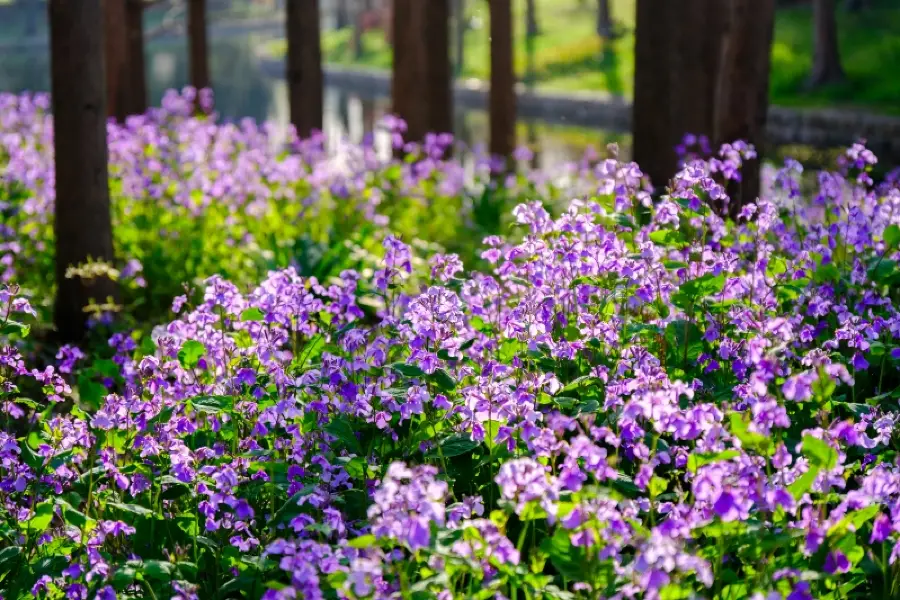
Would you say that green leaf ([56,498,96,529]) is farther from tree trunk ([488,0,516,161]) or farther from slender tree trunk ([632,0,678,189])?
tree trunk ([488,0,516,161])

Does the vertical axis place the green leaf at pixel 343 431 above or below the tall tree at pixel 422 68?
below

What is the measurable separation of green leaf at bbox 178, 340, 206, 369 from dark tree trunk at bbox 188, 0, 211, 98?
42.9ft

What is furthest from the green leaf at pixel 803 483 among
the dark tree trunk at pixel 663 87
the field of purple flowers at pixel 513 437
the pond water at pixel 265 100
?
the pond water at pixel 265 100

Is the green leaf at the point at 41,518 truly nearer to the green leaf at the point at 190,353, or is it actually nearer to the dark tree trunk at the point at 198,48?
the green leaf at the point at 190,353

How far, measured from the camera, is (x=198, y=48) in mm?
17125

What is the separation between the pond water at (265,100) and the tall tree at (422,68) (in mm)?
845

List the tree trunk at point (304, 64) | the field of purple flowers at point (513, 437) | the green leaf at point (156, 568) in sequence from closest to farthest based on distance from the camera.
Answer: the field of purple flowers at point (513, 437) < the green leaf at point (156, 568) < the tree trunk at point (304, 64)

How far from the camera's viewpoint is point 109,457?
4258mm

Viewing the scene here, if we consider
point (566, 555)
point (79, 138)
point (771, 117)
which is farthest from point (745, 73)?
point (771, 117)

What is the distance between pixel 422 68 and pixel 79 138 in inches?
234

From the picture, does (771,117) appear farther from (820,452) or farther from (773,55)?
(820,452)

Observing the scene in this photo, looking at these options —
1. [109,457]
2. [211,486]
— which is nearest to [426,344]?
[211,486]

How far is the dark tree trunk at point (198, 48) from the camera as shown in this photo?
56.1 feet

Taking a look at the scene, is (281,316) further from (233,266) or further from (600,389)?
(233,266)
